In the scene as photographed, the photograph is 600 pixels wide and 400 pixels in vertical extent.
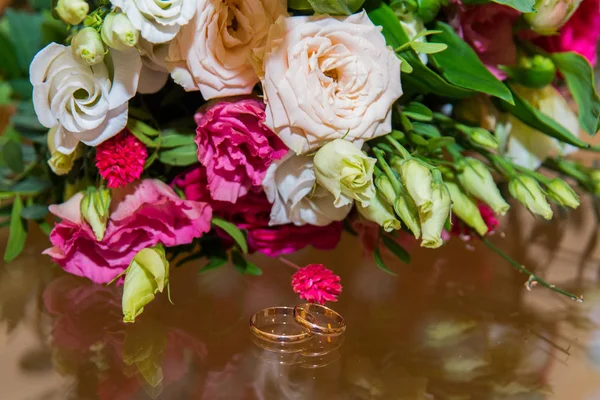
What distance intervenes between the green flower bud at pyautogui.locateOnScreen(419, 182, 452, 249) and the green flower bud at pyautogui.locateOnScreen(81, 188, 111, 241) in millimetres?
288

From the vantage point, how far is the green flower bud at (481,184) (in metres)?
0.60

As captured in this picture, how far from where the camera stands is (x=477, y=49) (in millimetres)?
679

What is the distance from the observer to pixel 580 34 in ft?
2.40

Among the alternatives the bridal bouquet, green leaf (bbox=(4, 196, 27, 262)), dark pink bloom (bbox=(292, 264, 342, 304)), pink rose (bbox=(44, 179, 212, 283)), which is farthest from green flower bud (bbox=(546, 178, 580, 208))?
green leaf (bbox=(4, 196, 27, 262))

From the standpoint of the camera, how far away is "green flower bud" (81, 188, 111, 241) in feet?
2.01

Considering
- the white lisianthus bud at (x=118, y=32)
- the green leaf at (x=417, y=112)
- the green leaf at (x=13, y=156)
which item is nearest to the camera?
the white lisianthus bud at (x=118, y=32)

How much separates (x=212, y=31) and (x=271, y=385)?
1.00 ft

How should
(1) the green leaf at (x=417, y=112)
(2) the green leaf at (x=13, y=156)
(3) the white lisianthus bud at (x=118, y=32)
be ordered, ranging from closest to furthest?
1. (3) the white lisianthus bud at (x=118, y=32)
2. (1) the green leaf at (x=417, y=112)
3. (2) the green leaf at (x=13, y=156)

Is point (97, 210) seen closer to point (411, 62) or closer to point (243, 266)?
point (243, 266)

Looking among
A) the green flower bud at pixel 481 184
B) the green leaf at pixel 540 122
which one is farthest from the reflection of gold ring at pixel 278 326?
the green leaf at pixel 540 122

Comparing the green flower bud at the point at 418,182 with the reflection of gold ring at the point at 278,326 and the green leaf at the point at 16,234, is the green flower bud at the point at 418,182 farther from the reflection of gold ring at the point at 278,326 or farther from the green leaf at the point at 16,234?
the green leaf at the point at 16,234

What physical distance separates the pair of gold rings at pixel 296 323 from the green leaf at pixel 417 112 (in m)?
0.20

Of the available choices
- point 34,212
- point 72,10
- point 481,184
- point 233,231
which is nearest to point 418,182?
point 481,184

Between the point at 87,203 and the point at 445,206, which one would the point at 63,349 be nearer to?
the point at 87,203
